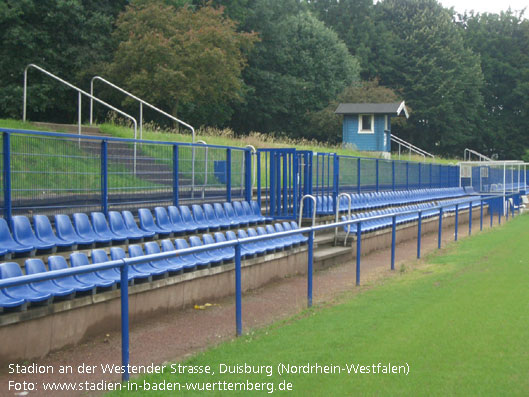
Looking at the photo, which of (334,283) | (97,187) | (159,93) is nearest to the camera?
(97,187)

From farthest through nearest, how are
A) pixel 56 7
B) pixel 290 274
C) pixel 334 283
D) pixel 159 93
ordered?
pixel 56 7 < pixel 159 93 < pixel 290 274 < pixel 334 283

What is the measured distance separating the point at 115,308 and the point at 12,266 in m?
1.59

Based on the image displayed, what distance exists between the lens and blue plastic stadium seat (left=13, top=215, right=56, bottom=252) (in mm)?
7492

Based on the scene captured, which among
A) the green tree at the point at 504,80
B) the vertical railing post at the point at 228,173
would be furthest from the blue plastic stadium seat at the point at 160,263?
the green tree at the point at 504,80

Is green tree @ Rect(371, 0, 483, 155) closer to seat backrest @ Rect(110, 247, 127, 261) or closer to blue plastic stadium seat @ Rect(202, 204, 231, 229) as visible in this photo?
blue plastic stadium seat @ Rect(202, 204, 231, 229)

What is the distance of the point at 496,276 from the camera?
1045 centimetres

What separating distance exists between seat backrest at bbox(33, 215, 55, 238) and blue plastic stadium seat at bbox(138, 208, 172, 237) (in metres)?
1.96

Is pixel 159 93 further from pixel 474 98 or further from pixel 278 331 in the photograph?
pixel 474 98

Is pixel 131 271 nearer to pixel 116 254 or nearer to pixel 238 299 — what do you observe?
pixel 116 254

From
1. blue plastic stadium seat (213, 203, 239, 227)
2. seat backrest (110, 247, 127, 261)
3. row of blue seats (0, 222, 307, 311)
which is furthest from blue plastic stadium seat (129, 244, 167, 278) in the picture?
blue plastic stadium seat (213, 203, 239, 227)

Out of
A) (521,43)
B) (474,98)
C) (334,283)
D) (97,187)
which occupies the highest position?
(521,43)

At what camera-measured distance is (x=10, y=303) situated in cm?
584

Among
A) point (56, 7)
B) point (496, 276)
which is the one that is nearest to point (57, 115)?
point (56, 7)

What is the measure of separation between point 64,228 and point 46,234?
0.32 metres
